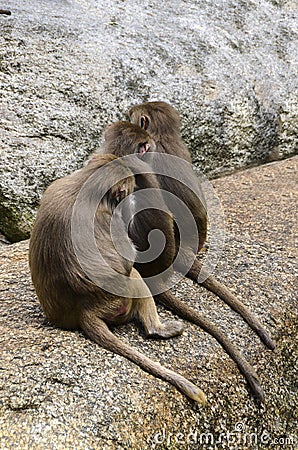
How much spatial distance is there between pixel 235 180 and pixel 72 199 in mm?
3323

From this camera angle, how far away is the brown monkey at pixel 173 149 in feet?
12.2

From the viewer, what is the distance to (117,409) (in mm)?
2729

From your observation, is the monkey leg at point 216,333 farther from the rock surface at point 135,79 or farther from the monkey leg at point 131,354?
the rock surface at point 135,79

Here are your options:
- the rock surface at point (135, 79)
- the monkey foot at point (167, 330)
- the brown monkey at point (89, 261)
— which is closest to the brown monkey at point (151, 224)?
the monkey foot at point (167, 330)

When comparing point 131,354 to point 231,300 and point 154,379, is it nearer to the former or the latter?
point 154,379

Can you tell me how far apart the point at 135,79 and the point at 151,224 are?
270 cm

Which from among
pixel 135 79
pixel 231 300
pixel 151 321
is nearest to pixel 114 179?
pixel 151 321

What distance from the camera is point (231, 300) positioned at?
3.69m

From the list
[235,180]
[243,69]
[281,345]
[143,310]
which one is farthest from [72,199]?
[243,69]

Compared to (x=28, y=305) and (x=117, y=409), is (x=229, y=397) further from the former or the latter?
(x=28, y=305)

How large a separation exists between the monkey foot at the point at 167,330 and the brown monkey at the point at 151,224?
0.58ft

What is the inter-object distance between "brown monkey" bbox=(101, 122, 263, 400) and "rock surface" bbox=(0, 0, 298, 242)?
1.93 m

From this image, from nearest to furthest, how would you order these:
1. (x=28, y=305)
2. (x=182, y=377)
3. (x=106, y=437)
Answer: (x=106, y=437) → (x=182, y=377) → (x=28, y=305)

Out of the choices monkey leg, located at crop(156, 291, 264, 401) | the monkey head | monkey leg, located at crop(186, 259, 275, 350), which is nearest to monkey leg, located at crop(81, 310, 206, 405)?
monkey leg, located at crop(156, 291, 264, 401)
